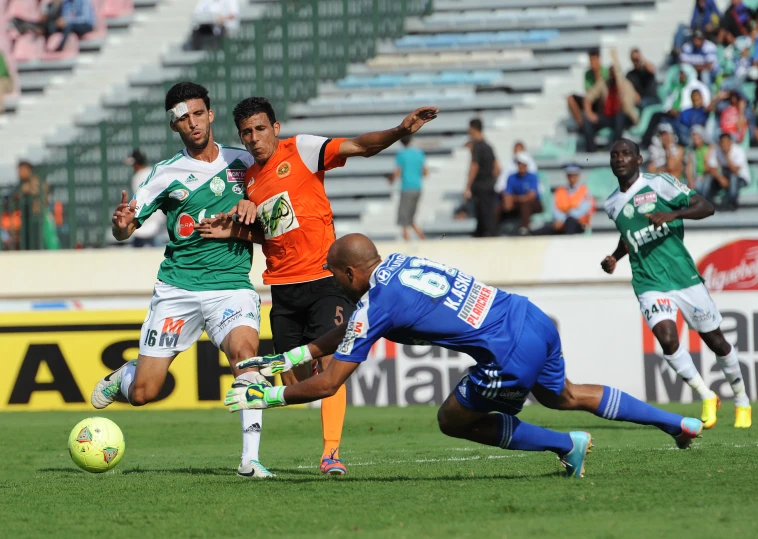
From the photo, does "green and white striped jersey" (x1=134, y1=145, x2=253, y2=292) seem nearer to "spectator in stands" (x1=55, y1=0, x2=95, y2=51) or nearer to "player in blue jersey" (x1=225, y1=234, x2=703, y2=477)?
"player in blue jersey" (x1=225, y1=234, x2=703, y2=477)

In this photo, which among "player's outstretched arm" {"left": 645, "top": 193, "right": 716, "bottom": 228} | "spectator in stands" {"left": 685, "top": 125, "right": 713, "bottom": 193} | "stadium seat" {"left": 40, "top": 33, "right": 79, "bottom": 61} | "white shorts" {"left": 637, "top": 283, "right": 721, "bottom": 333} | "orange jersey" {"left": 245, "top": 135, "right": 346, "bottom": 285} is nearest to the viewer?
"orange jersey" {"left": 245, "top": 135, "right": 346, "bottom": 285}

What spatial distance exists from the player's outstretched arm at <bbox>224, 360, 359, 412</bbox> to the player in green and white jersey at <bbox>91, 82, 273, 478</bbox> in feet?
4.66

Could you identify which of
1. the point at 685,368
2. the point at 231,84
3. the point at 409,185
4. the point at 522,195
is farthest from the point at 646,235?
the point at 231,84

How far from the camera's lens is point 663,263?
Answer: 37.0 ft

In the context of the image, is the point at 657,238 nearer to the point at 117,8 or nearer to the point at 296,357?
the point at 296,357

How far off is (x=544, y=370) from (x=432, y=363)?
281 inches

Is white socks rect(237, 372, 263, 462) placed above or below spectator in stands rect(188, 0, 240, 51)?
below

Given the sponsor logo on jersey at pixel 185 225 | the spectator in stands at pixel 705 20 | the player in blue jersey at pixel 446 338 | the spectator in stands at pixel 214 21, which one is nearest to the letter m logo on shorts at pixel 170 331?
the sponsor logo on jersey at pixel 185 225

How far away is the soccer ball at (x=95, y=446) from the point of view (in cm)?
835

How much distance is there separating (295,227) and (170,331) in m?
1.12

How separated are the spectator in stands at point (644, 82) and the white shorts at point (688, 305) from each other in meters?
8.18

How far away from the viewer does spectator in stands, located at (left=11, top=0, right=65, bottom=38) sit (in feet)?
85.0

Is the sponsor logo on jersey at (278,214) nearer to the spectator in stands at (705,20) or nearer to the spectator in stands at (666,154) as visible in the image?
the spectator in stands at (666,154)

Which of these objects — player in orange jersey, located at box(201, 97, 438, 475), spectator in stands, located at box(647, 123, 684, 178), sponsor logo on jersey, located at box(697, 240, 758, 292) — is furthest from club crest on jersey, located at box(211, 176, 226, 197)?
spectator in stands, located at box(647, 123, 684, 178)
